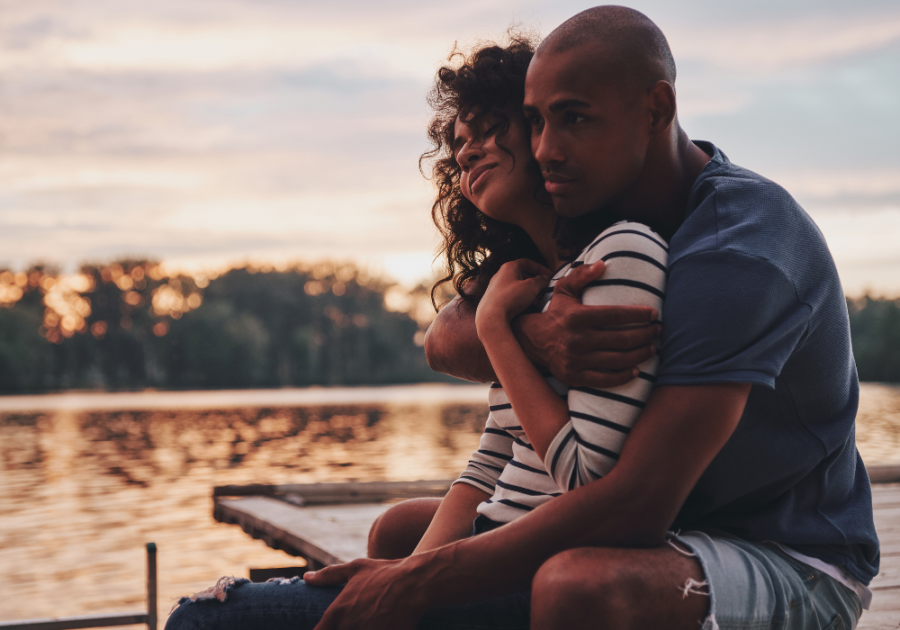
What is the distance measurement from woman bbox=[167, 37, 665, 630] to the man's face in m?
0.15

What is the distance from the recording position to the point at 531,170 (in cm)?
192

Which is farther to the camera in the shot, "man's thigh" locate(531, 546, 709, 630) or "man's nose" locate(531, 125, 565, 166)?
"man's nose" locate(531, 125, 565, 166)

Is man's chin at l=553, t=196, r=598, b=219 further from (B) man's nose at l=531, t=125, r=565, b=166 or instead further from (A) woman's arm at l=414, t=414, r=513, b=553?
(A) woman's arm at l=414, t=414, r=513, b=553

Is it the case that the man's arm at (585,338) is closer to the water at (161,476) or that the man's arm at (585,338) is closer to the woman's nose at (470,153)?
the woman's nose at (470,153)

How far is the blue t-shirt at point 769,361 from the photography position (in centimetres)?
134

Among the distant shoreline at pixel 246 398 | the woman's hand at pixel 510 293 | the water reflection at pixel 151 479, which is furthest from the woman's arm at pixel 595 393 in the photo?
the distant shoreline at pixel 246 398

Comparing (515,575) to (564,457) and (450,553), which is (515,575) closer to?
(450,553)

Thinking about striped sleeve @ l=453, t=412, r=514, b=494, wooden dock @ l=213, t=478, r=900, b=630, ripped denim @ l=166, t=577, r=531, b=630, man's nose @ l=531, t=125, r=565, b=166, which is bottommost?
wooden dock @ l=213, t=478, r=900, b=630

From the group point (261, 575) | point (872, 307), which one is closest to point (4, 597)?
point (261, 575)

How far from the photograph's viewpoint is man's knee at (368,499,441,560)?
6.82ft

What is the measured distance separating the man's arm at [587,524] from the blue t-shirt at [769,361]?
0.19 feet

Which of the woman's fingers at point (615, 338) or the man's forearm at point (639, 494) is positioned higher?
the woman's fingers at point (615, 338)

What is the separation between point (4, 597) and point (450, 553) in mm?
11230

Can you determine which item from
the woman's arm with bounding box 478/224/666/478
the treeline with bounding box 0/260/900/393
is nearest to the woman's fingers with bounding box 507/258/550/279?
the woman's arm with bounding box 478/224/666/478
